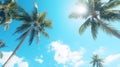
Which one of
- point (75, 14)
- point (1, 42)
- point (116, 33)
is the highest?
point (75, 14)

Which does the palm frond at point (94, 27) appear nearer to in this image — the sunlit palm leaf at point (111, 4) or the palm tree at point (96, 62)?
the sunlit palm leaf at point (111, 4)

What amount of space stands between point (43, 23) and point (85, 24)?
804 cm

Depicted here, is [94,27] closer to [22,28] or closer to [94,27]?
[94,27]

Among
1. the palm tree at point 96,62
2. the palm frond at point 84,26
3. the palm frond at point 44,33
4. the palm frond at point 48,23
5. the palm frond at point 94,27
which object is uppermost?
the palm tree at point 96,62

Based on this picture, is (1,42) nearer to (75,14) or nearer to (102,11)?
(75,14)

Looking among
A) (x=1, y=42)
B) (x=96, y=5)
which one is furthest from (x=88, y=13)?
(x=1, y=42)

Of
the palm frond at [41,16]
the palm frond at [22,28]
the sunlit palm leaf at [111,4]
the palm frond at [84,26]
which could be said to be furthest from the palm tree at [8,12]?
the sunlit palm leaf at [111,4]

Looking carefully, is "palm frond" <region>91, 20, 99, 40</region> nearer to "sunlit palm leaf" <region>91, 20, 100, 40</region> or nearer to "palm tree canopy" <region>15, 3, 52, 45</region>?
"sunlit palm leaf" <region>91, 20, 100, 40</region>

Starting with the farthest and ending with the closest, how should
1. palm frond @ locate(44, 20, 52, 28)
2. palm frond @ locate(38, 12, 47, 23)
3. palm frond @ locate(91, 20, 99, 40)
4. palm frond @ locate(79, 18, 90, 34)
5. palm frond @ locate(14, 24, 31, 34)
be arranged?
palm frond @ locate(44, 20, 52, 28) → palm frond @ locate(38, 12, 47, 23) → palm frond @ locate(14, 24, 31, 34) → palm frond @ locate(79, 18, 90, 34) → palm frond @ locate(91, 20, 99, 40)

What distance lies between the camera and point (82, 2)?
25062 millimetres

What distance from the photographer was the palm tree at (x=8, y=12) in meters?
27.9

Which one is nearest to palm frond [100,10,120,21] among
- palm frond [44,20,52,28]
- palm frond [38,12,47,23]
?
palm frond [44,20,52,28]

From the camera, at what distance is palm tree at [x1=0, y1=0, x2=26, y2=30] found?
27.9 m

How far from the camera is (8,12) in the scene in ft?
93.9
